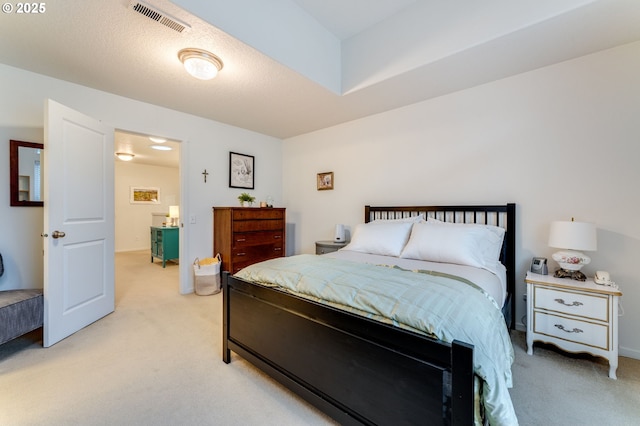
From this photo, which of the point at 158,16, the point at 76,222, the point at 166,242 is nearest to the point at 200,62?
the point at 158,16

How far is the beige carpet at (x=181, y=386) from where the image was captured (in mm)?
1479

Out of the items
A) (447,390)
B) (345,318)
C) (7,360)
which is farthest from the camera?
(7,360)

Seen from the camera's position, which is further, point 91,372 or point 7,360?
point 7,360

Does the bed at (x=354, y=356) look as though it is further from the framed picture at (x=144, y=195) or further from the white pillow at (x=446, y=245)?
the framed picture at (x=144, y=195)

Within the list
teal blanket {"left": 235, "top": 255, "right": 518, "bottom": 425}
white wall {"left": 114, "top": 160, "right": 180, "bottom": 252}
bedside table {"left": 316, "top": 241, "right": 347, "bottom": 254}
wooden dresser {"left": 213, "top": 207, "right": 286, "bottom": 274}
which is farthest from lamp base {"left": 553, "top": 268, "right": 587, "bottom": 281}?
white wall {"left": 114, "top": 160, "right": 180, "bottom": 252}

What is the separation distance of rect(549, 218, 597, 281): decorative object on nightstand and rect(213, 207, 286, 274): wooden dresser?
10.7 ft

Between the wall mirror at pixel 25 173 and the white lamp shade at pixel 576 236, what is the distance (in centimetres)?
474

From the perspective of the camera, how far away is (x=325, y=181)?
4.14 metres

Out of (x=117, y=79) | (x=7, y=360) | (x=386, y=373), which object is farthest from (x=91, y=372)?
(x=117, y=79)

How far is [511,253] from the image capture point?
254cm

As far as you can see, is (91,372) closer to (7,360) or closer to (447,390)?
(7,360)

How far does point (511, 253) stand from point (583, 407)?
1296 millimetres

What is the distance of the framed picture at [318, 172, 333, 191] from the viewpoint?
4070mm

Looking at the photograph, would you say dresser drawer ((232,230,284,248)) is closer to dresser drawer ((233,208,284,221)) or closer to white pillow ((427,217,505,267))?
dresser drawer ((233,208,284,221))
